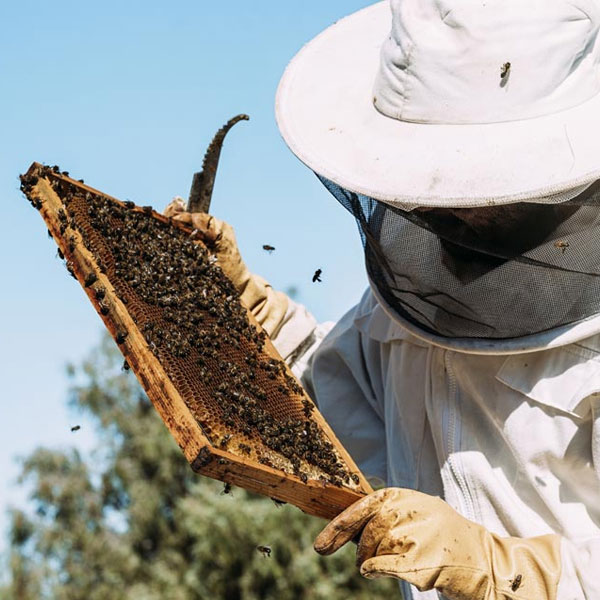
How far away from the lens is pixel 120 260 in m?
3.62

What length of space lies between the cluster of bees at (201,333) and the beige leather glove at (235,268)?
2.4 inches

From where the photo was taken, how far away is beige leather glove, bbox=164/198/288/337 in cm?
412

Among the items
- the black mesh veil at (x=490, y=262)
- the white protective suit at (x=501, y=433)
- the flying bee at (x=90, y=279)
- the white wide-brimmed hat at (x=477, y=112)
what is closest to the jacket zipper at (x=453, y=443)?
the white protective suit at (x=501, y=433)

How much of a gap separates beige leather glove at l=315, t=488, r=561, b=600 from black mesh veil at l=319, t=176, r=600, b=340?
65 centimetres

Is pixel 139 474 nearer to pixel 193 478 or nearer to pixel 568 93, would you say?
pixel 193 478

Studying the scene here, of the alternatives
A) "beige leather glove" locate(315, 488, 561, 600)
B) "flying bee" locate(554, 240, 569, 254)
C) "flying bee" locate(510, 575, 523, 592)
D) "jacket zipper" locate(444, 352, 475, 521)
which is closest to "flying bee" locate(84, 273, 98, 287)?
"beige leather glove" locate(315, 488, 561, 600)

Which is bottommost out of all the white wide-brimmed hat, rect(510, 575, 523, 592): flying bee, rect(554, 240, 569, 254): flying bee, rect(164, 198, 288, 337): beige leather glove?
rect(510, 575, 523, 592): flying bee

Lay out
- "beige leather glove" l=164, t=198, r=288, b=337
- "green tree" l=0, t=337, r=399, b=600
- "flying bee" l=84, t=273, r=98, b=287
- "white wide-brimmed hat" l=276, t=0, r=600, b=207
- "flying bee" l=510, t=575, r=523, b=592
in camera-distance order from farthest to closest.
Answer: "green tree" l=0, t=337, r=399, b=600 < "beige leather glove" l=164, t=198, r=288, b=337 < "flying bee" l=84, t=273, r=98, b=287 < "flying bee" l=510, t=575, r=523, b=592 < "white wide-brimmed hat" l=276, t=0, r=600, b=207

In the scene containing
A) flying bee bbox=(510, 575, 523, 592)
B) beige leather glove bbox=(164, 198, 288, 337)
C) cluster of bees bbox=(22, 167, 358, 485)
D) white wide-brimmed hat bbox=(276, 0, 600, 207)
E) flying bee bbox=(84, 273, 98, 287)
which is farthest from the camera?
beige leather glove bbox=(164, 198, 288, 337)

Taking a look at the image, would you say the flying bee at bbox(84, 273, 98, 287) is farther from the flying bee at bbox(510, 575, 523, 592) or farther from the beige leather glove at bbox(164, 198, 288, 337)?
the flying bee at bbox(510, 575, 523, 592)

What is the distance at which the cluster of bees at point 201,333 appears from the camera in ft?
10.2

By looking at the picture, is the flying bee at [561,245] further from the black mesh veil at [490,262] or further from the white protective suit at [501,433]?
the white protective suit at [501,433]

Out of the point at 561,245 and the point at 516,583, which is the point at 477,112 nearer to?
the point at 561,245

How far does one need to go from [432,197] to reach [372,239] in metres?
0.64
